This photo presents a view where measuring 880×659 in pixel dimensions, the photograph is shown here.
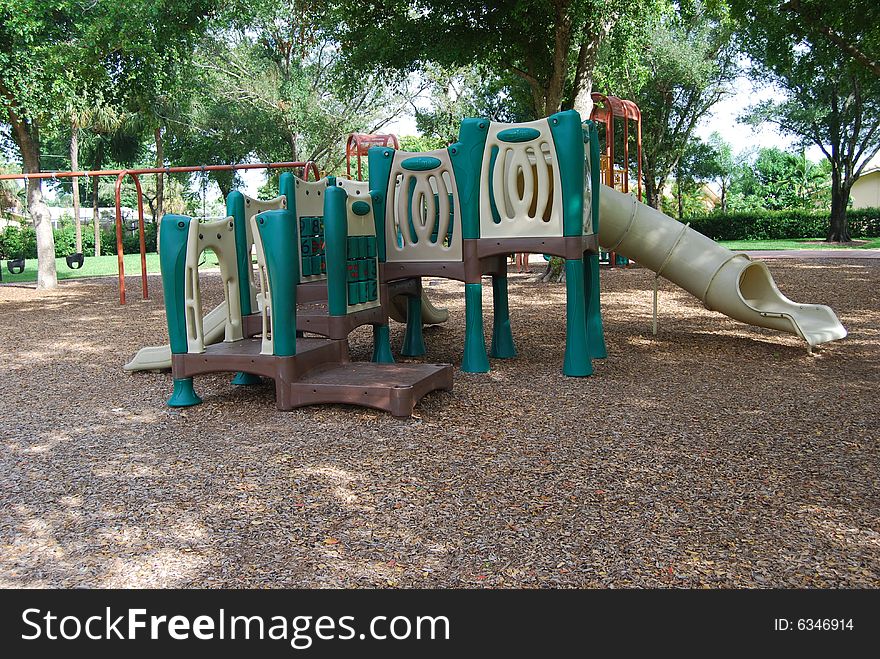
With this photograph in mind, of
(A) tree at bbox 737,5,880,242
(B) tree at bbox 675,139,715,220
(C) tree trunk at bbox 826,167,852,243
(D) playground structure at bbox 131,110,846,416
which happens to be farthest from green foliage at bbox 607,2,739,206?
(D) playground structure at bbox 131,110,846,416

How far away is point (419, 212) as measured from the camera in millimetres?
7520

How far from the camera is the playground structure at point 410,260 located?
5.84m

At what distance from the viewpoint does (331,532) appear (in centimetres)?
361

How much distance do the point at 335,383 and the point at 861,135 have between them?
30900 millimetres

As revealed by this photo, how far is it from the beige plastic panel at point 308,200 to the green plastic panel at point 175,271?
1299 mm

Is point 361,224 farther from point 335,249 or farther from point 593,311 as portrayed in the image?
point 593,311

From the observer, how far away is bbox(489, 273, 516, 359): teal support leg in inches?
317

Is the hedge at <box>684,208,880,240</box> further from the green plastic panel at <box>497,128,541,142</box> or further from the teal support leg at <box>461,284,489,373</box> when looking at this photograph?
the teal support leg at <box>461,284,489,373</box>

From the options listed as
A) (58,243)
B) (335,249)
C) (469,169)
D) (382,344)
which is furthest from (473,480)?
(58,243)

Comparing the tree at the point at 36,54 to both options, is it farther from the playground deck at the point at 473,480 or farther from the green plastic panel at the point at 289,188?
the green plastic panel at the point at 289,188

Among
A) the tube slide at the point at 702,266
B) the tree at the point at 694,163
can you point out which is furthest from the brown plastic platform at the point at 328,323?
the tree at the point at 694,163

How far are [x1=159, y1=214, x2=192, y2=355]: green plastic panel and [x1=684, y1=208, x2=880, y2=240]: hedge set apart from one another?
31247mm

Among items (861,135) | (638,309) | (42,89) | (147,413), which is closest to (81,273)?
(42,89)

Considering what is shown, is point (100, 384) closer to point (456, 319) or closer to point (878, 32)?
point (456, 319)
